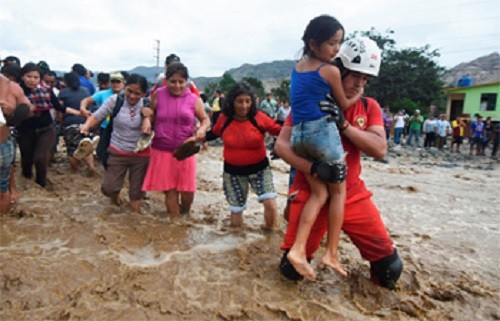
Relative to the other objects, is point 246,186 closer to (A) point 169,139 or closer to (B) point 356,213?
(A) point 169,139

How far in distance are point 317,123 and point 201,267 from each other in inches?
61.6

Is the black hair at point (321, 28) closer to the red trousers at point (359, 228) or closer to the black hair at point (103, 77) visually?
the red trousers at point (359, 228)

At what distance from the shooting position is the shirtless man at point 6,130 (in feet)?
13.8

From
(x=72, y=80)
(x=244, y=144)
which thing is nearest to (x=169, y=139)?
(x=244, y=144)

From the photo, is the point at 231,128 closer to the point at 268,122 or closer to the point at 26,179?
the point at 268,122

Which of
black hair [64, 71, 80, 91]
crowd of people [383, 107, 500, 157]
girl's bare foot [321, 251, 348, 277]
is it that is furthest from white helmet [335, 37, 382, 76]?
crowd of people [383, 107, 500, 157]

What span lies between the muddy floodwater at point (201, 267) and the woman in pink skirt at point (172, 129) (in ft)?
→ 1.63

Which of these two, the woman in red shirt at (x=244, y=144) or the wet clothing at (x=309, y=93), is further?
the woman in red shirt at (x=244, y=144)

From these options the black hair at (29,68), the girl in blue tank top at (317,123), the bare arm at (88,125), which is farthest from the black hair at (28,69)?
the girl in blue tank top at (317,123)

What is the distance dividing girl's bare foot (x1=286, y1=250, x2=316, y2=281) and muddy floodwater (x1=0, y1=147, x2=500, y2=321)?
0.22m

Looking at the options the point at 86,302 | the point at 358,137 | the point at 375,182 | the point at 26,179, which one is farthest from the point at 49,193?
the point at 375,182

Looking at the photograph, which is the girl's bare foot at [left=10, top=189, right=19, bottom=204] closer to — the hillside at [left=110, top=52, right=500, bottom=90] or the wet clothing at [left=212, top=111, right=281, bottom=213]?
the wet clothing at [left=212, top=111, right=281, bottom=213]

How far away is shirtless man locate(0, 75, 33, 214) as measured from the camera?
13.8 ft

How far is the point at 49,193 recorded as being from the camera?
18.2 feet
